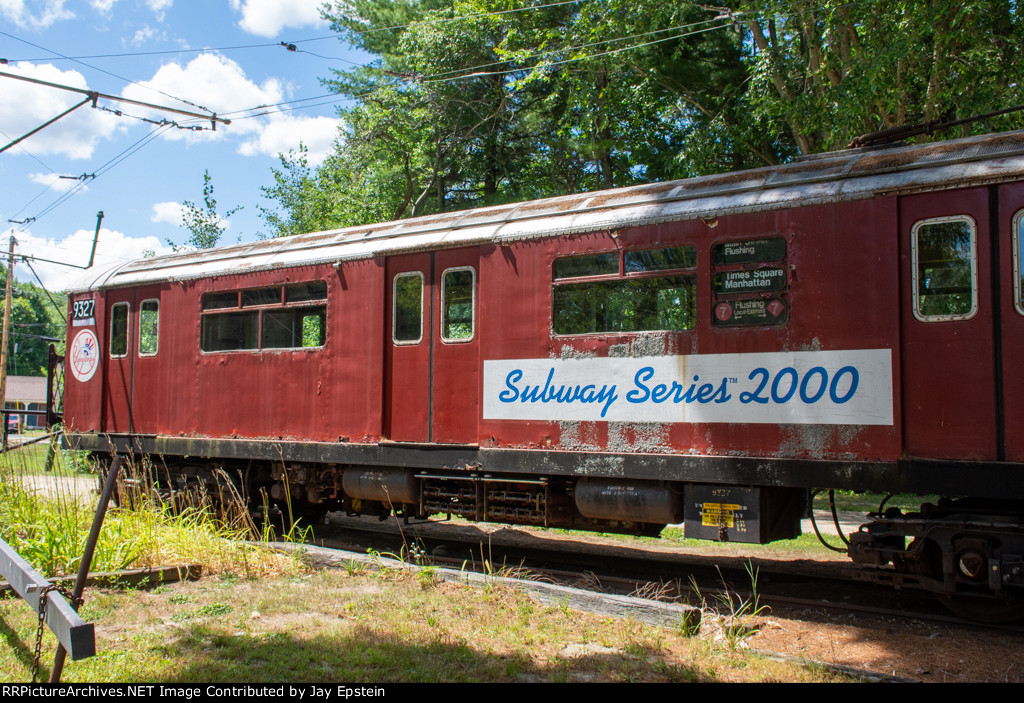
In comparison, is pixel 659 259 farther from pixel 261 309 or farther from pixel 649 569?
pixel 261 309

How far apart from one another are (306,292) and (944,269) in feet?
21.3

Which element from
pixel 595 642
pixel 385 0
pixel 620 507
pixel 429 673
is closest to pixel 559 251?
pixel 620 507

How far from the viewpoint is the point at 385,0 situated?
24.7 meters

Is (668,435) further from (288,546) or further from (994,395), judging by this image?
(288,546)

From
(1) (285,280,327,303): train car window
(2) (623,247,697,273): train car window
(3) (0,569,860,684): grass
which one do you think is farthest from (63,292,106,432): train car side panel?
(2) (623,247,697,273): train car window

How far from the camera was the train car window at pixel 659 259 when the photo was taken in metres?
6.64

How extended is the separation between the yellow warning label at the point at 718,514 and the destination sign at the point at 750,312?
1.49m

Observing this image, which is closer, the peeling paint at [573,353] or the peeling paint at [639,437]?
the peeling paint at [639,437]

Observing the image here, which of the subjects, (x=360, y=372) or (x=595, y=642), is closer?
(x=595, y=642)

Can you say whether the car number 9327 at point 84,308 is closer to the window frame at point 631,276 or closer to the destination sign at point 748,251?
the window frame at point 631,276

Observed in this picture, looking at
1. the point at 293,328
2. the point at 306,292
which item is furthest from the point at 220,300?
the point at 306,292

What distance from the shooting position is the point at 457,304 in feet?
26.3

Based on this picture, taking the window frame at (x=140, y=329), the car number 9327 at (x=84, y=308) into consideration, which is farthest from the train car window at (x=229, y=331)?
the car number 9327 at (x=84, y=308)

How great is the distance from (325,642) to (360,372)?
12.4 ft
